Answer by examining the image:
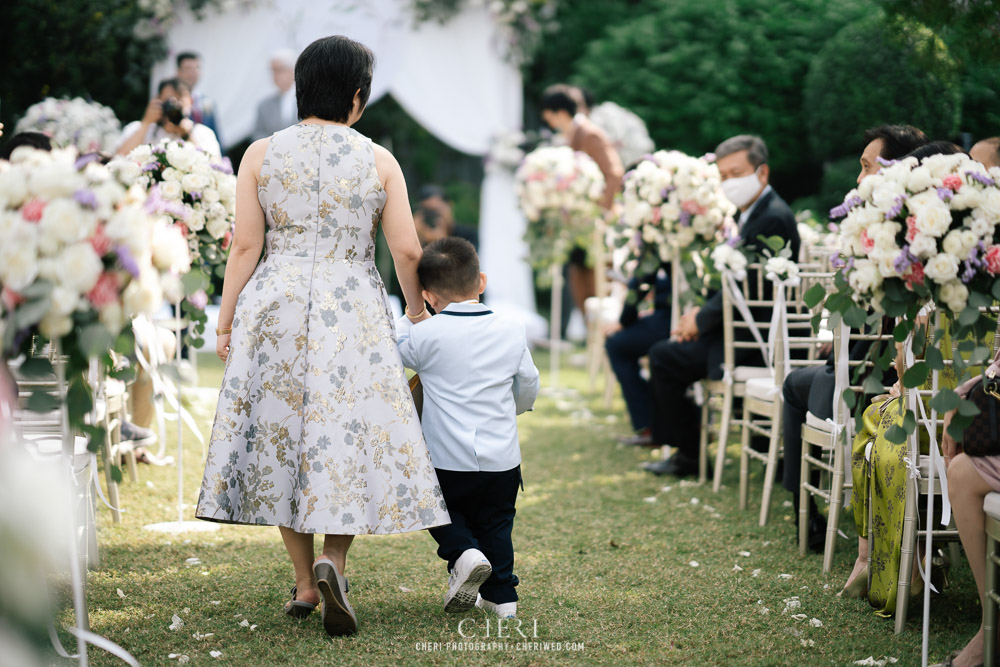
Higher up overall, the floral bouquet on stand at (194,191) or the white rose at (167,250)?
the floral bouquet on stand at (194,191)

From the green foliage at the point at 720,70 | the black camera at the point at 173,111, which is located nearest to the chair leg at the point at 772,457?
the black camera at the point at 173,111

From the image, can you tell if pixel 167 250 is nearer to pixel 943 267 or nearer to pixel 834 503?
pixel 943 267

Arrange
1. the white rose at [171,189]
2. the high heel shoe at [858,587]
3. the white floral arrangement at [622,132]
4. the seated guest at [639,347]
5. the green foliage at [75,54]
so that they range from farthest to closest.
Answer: the white floral arrangement at [622,132]
the green foliage at [75,54]
the seated guest at [639,347]
the white rose at [171,189]
the high heel shoe at [858,587]

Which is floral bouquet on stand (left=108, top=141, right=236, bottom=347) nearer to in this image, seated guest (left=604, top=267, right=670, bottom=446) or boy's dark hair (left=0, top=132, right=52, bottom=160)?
boy's dark hair (left=0, top=132, right=52, bottom=160)

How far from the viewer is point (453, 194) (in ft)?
41.0

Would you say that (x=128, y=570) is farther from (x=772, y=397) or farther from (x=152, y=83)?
(x=152, y=83)

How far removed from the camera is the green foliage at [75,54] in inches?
267

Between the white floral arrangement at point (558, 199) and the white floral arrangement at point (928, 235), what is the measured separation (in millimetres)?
4791

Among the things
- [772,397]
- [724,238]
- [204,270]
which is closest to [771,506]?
[772,397]

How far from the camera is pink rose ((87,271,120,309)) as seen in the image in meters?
2.05

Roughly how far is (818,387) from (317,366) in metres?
1.98

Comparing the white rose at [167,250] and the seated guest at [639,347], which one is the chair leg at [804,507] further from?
the white rose at [167,250]

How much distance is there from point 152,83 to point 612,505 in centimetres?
744

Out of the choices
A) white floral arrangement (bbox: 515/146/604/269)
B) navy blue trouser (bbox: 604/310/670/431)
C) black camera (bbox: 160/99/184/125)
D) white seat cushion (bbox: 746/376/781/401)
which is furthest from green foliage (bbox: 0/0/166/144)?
white seat cushion (bbox: 746/376/781/401)
